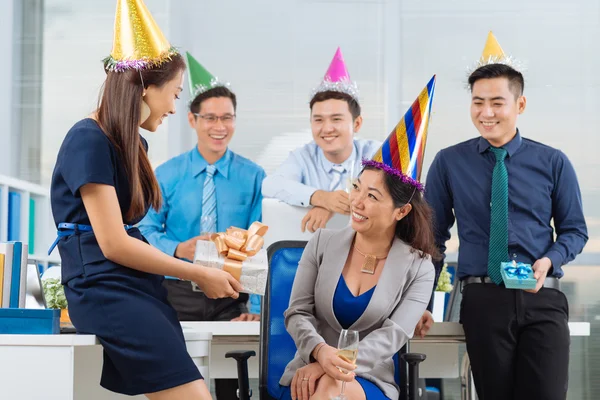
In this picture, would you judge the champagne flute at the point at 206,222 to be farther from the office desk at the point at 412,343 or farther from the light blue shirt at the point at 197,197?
the office desk at the point at 412,343

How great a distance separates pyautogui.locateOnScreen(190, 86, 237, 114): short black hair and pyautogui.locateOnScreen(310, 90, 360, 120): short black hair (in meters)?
Result: 0.44

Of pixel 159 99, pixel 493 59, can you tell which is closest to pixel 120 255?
pixel 159 99

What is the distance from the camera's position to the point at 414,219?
272 centimetres

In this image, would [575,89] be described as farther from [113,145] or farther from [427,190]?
[113,145]

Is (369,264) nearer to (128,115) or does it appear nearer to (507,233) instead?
(507,233)

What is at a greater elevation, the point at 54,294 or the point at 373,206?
the point at 373,206

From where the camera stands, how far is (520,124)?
5746 mm

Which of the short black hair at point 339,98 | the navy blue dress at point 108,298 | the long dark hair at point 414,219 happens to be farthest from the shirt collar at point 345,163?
the navy blue dress at point 108,298

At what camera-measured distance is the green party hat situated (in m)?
3.96

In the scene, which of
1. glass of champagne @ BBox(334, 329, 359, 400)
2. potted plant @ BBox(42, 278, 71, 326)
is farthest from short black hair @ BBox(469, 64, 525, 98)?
potted plant @ BBox(42, 278, 71, 326)

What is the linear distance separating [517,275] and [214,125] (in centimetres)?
166

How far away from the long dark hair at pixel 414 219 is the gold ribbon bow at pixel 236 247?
2.21ft

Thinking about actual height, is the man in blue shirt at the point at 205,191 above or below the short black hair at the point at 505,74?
below

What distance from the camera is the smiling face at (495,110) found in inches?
113
